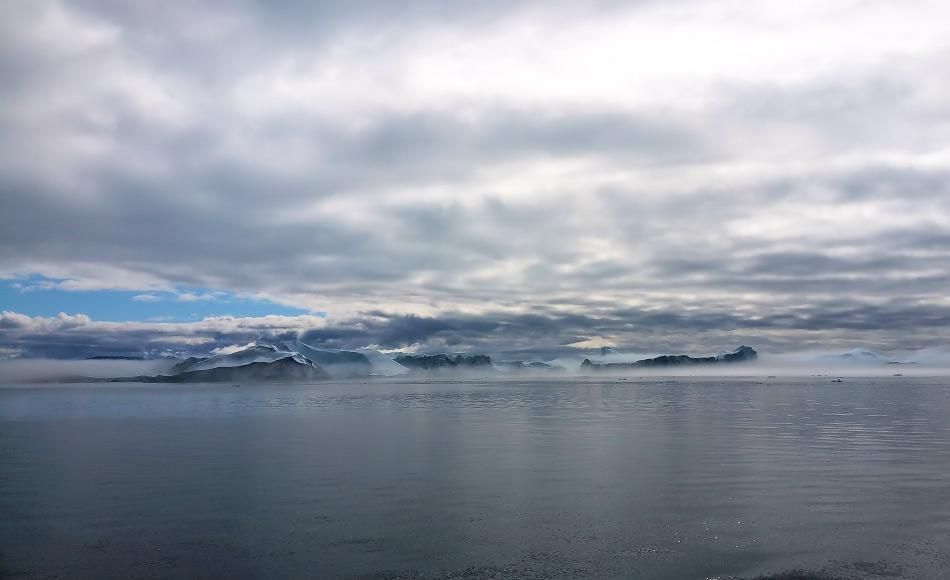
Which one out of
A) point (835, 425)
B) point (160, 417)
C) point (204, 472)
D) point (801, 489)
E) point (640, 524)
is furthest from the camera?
point (160, 417)

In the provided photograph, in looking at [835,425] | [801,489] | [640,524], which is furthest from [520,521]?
[835,425]

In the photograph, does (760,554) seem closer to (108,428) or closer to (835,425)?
(835,425)

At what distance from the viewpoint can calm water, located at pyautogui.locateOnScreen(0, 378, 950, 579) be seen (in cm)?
1388

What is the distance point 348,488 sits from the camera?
22234mm

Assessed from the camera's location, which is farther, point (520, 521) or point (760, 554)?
point (520, 521)

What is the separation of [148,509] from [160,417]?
4232 cm

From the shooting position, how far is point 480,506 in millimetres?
19219

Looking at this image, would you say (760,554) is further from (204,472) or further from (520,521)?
(204,472)

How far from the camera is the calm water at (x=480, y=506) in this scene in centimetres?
1388

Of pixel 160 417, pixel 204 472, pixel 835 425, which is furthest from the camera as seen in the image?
pixel 160 417

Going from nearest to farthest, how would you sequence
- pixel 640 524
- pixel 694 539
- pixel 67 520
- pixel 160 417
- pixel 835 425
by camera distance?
pixel 694 539 < pixel 640 524 < pixel 67 520 < pixel 835 425 < pixel 160 417

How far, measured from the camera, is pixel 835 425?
4412cm

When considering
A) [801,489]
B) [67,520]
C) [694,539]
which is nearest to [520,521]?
[694,539]

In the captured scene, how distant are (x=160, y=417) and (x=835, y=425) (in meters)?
52.8
